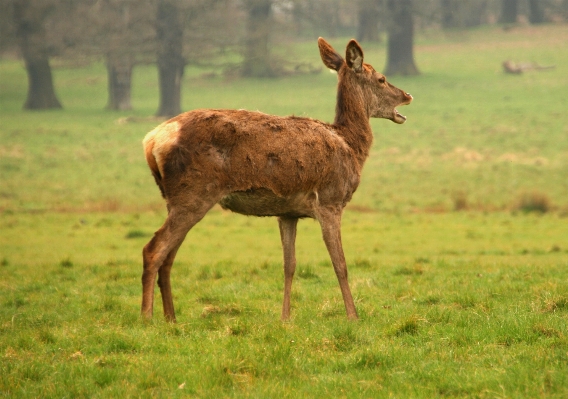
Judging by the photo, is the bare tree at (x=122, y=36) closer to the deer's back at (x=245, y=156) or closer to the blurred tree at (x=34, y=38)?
the blurred tree at (x=34, y=38)

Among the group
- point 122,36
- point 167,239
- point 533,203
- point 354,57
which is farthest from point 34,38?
Answer: point 167,239

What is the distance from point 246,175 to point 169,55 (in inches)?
1426

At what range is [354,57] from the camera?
9508 mm

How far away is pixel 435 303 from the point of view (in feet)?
30.4

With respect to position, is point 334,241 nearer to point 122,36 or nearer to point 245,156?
point 245,156

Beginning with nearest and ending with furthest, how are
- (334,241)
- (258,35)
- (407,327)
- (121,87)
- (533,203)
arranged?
(407,327) < (334,241) < (533,203) < (121,87) < (258,35)

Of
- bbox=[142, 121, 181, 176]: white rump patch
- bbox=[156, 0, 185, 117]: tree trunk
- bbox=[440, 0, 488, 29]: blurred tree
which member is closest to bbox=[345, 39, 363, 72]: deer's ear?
bbox=[142, 121, 181, 176]: white rump patch

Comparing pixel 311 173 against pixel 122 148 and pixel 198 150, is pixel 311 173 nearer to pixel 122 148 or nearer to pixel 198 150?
pixel 198 150

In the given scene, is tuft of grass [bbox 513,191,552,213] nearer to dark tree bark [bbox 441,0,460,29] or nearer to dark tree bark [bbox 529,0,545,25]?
dark tree bark [bbox 441,0,460,29]

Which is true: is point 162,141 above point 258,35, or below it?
above

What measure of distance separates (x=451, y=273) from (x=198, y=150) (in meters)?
5.27

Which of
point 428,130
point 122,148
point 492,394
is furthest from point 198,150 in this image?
point 428,130

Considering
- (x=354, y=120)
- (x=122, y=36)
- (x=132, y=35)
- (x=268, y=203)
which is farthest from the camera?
(x=132, y=35)

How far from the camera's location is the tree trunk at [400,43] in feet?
163
